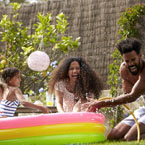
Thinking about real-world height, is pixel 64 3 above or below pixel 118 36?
above

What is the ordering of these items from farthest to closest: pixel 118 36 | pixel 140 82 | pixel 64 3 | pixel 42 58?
pixel 64 3 → pixel 118 36 → pixel 42 58 → pixel 140 82

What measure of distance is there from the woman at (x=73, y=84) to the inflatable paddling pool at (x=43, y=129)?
963 millimetres

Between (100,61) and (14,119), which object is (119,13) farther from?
(14,119)

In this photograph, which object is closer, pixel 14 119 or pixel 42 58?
pixel 14 119

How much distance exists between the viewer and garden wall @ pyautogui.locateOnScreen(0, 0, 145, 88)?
8.66m

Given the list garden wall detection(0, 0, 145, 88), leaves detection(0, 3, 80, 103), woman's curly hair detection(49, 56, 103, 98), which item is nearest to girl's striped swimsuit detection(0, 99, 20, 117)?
woman's curly hair detection(49, 56, 103, 98)

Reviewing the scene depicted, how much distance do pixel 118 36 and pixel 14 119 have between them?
4.97 metres

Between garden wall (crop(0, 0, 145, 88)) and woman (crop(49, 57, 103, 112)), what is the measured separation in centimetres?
326

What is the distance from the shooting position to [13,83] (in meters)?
5.32

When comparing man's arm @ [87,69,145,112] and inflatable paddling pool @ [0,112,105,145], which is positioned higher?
man's arm @ [87,69,145,112]

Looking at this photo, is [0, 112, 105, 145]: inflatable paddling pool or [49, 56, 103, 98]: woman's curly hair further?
→ [49, 56, 103, 98]: woman's curly hair

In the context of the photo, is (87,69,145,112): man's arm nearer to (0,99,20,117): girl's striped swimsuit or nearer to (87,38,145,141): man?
(87,38,145,141): man

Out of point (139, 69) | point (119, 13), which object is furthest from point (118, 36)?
point (139, 69)

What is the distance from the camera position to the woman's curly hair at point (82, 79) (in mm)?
5175
